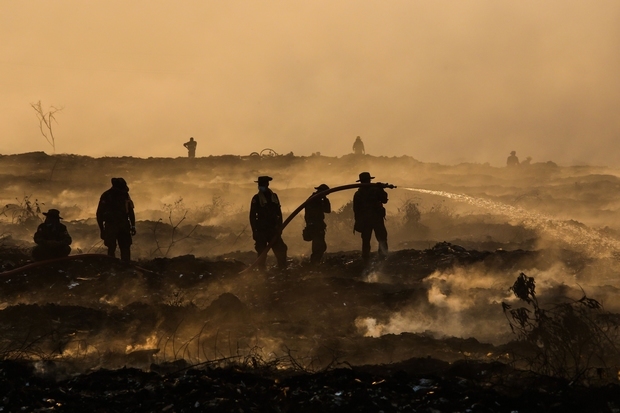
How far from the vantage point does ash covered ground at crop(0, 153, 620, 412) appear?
25.3 ft

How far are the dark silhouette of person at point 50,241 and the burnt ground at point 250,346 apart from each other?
0.90 feet

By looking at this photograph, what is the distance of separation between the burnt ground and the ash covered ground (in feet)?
0.09

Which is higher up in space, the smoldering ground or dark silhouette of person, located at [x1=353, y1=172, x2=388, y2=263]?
dark silhouette of person, located at [x1=353, y1=172, x2=388, y2=263]

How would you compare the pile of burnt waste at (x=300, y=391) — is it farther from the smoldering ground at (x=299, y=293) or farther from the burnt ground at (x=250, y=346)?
the smoldering ground at (x=299, y=293)

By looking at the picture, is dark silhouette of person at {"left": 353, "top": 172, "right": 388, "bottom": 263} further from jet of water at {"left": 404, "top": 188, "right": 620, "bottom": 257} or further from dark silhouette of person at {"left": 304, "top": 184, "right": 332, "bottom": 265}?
jet of water at {"left": 404, "top": 188, "right": 620, "bottom": 257}

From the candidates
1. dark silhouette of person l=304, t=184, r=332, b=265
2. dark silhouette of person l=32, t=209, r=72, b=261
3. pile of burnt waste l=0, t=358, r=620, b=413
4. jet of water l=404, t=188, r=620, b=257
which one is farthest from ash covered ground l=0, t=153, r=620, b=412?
dark silhouette of person l=304, t=184, r=332, b=265

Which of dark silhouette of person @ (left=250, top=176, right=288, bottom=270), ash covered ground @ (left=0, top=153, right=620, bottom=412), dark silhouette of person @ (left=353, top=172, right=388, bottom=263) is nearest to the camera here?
ash covered ground @ (left=0, top=153, right=620, bottom=412)

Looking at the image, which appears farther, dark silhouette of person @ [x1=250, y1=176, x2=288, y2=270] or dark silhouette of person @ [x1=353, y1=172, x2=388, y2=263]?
dark silhouette of person @ [x1=353, y1=172, x2=388, y2=263]

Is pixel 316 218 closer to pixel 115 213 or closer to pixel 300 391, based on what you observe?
pixel 115 213

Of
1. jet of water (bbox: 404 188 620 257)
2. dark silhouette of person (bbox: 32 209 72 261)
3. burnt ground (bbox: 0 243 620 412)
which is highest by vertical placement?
dark silhouette of person (bbox: 32 209 72 261)

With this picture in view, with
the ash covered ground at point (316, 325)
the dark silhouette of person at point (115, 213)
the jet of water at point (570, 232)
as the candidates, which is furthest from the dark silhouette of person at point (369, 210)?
the dark silhouette of person at point (115, 213)

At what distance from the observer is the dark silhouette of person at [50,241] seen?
13922 millimetres

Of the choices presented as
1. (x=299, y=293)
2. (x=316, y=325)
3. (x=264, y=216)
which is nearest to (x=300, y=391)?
(x=316, y=325)

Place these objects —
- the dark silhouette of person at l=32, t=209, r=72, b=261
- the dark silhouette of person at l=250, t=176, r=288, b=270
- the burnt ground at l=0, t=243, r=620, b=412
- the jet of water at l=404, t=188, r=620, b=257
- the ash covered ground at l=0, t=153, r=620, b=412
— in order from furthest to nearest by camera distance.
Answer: the jet of water at l=404, t=188, r=620, b=257
the dark silhouette of person at l=250, t=176, r=288, b=270
the dark silhouette of person at l=32, t=209, r=72, b=261
the ash covered ground at l=0, t=153, r=620, b=412
the burnt ground at l=0, t=243, r=620, b=412
